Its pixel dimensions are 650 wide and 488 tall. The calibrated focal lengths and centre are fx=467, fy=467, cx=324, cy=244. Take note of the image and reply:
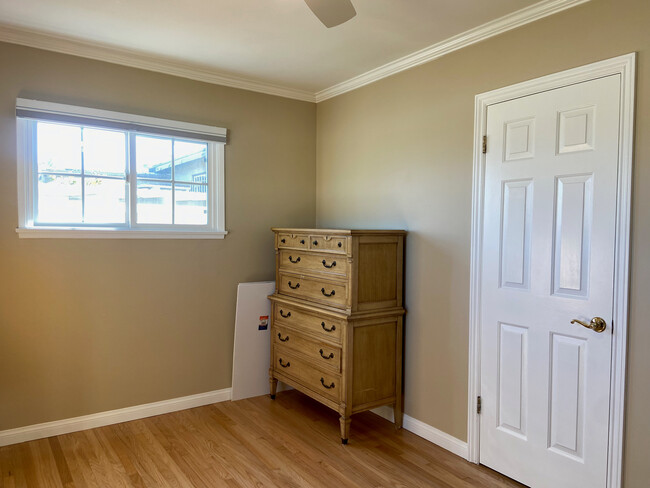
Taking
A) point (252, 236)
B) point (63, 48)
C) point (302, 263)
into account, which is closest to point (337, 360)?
point (302, 263)

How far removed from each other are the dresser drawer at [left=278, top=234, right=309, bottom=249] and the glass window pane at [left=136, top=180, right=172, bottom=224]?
2.73 feet

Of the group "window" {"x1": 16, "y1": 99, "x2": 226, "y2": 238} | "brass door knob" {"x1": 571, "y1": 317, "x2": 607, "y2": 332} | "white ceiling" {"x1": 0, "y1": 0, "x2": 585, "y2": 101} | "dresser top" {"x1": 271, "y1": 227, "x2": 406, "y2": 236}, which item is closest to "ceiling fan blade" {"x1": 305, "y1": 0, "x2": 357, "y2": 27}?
"white ceiling" {"x1": 0, "y1": 0, "x2": 585, "y2": 101}

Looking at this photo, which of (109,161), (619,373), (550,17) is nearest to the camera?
(619,373)

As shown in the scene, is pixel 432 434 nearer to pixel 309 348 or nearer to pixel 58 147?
pixel 309 348

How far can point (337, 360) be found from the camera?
3004 mm

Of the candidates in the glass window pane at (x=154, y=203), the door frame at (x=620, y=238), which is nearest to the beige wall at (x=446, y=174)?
the door frame at (x=620, y=238)

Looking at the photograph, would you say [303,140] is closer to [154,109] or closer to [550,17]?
[154,109]

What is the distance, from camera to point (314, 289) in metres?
3.26

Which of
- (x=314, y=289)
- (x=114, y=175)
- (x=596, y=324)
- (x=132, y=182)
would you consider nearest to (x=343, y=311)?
(x=314, y=289)

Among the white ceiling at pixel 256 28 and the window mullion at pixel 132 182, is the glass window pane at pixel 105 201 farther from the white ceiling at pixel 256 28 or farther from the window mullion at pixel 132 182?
the white ceiling at pixel 256 28

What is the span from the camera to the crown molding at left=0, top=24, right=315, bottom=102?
2.80 m

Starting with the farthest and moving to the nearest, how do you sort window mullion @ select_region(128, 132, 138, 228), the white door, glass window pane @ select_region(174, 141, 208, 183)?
glass window pane @ select_region(174, 141, 208, 183), window mullion @ select_region(128, 132, 138, 228), the white door

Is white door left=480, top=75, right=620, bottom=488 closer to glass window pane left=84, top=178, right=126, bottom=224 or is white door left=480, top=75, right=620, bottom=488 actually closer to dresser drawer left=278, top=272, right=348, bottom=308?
dresser drawer left=278, top=272, right=348, bottom=308

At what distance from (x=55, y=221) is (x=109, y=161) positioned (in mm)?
527
